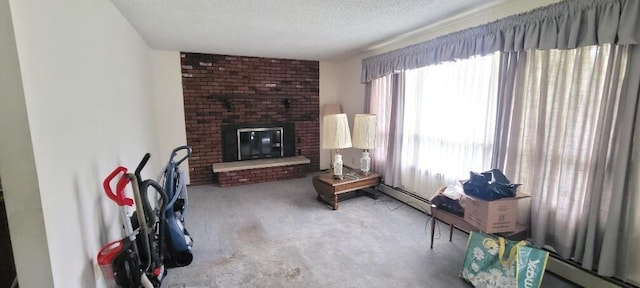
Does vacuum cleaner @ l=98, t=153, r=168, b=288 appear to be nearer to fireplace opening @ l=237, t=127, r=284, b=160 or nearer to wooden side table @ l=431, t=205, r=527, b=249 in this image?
wooden side table @ l=431, t=205, r=527, b=249

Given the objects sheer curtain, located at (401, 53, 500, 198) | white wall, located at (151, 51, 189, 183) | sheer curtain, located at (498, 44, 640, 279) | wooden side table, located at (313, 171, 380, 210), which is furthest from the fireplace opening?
sheer curtain, located at (498, 44, 640, 279)

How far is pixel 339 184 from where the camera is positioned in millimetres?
3477

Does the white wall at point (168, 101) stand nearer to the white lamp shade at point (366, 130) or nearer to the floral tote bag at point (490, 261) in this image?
the white lamp shade at point (366, 130)

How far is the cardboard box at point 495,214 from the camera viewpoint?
1.93 meters

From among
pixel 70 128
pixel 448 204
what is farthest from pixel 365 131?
pixel 70 128

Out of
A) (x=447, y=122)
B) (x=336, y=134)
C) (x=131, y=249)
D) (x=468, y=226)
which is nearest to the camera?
(x=131, y=249)

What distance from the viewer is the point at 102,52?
192 centimetres

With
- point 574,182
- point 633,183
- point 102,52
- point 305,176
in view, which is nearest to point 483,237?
point 574,182

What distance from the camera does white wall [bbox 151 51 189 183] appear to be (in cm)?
421

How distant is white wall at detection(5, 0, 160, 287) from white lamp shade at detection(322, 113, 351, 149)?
224 cm

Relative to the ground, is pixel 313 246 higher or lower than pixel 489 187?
lower

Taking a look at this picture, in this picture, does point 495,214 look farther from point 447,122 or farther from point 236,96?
point 236,96

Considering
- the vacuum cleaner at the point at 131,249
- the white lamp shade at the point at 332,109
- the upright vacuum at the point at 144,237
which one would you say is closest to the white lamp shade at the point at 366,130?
the white lamp shade at the point at 332,109

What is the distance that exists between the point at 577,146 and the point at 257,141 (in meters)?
4.26
